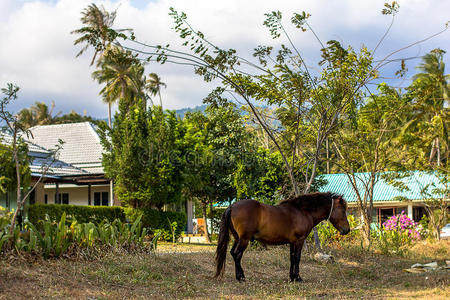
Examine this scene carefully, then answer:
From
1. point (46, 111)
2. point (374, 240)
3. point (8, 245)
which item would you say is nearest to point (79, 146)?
point (374, 240)

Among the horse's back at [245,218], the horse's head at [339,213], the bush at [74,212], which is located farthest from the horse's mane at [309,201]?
the bush at [74,212]

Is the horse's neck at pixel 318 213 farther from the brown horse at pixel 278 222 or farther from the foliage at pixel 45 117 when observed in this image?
the foliage at pixel 45 117

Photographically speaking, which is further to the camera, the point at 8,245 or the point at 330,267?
the point at 330,267

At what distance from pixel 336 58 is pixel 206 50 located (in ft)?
10.7

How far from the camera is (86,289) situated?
7352mm

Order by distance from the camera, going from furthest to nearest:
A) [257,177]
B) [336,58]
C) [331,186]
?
[331,186] < [257,177] < [336,58]

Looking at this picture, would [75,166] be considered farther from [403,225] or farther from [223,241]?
[223,241]

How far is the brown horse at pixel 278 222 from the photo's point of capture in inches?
356

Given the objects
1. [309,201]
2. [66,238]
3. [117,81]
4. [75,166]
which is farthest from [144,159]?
[117,81]

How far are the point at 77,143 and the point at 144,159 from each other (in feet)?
37.3

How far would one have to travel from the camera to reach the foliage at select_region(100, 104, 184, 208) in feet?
70.0

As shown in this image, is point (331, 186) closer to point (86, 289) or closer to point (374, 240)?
point (374, 240)

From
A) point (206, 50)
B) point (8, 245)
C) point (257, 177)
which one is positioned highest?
point (206, 50)

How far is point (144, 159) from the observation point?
21.5 m
